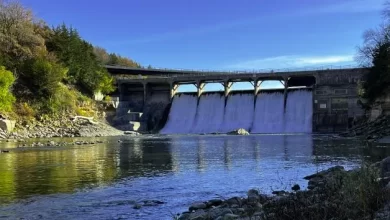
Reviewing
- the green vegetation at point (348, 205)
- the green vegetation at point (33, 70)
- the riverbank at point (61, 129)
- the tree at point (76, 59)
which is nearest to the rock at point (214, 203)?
the green vegetation at point (348, 205)

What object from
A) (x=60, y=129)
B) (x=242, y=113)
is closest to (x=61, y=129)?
(x=60, y=129)

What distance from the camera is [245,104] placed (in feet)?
247

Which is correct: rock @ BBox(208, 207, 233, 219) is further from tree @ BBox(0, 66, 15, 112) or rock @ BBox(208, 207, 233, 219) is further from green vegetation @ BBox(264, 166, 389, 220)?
tree @ BBox(0, 66, 15, 112)

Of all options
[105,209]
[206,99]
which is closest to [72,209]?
[105,209]

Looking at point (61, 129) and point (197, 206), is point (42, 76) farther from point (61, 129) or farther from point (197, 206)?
point (197, 206)

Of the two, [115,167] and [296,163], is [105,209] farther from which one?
[296,163]

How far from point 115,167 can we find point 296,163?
9691mm

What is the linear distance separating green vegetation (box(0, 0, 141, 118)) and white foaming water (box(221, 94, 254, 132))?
24.1 metres

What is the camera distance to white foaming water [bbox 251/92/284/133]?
233ft

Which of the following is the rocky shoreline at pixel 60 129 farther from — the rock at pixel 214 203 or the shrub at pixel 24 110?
the rock at pixel 214 203

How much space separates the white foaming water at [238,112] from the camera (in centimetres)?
7338

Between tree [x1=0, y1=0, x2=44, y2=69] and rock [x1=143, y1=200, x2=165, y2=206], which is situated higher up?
tree [x1=0, y1=0, x2=44, y2=69]

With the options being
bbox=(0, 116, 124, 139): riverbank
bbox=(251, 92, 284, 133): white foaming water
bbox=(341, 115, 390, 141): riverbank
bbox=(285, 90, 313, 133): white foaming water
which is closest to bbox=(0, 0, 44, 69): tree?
bbox=(0, 116, 124, 139): riverbank

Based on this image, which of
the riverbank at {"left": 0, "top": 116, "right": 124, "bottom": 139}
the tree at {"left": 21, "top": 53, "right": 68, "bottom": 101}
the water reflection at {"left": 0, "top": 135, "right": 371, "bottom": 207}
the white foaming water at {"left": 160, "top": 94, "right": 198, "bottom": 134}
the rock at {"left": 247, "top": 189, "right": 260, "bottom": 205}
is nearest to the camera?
the rock at {"left": 247, "top": 189, "right": 260, "bottom": 205}
